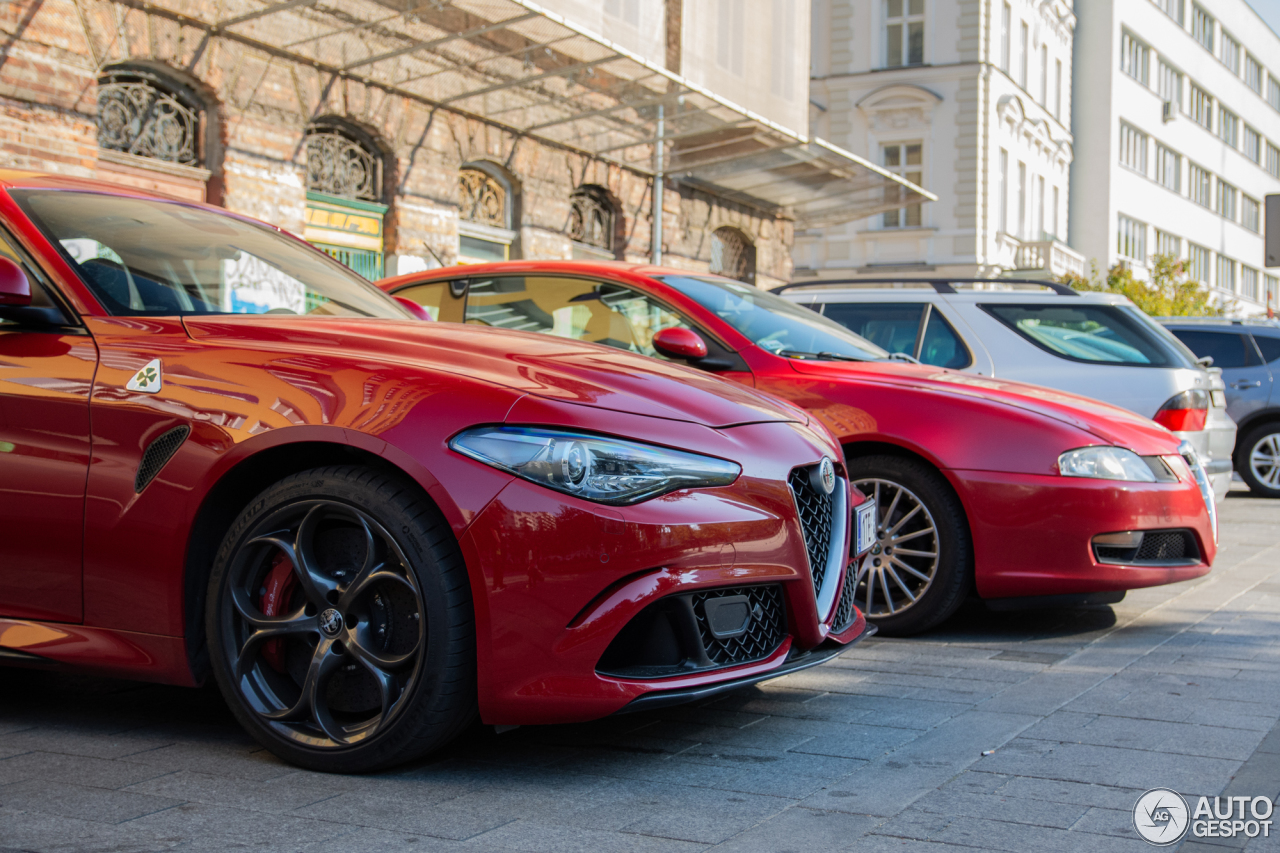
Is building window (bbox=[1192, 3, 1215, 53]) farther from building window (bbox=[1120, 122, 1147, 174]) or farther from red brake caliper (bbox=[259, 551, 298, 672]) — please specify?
red brake caliper (bbox=[259, 551, 298, 672])

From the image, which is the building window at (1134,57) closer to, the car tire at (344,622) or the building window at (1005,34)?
the building window at (1005,34)

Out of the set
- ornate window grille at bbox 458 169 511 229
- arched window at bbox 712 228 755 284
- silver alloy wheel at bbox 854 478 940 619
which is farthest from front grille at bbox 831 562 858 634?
arched window at bbox 712 228 755 284

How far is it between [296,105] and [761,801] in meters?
11.7

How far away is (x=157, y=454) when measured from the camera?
340cm

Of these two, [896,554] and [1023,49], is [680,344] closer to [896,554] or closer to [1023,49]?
[896,554]

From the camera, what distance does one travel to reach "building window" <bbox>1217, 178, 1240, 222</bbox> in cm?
6031

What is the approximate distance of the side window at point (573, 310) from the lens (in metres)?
5.91

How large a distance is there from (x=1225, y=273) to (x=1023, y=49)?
1163 inches

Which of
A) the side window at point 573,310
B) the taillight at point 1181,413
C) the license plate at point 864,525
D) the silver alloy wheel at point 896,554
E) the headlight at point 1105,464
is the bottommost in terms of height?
the silver alloy wheel at point 896,554

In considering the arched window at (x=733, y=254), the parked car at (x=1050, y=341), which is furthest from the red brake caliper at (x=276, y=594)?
the arched window at (x=733, y=254)

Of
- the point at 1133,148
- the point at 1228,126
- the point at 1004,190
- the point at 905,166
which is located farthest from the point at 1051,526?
the point at 1228,126

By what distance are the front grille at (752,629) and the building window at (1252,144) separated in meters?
68.8

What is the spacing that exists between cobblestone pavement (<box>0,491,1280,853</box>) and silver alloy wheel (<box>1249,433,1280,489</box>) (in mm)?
9886

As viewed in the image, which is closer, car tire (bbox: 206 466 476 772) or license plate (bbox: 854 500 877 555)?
car tire (bbox: 206 466 476 772)
